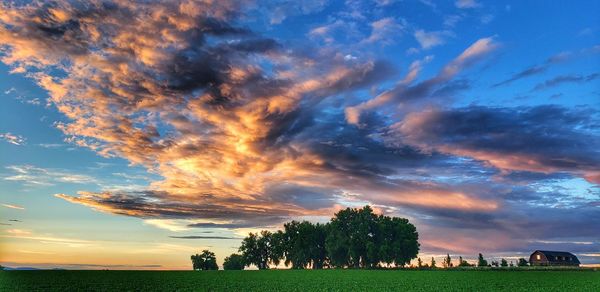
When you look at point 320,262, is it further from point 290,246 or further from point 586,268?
point 586,268

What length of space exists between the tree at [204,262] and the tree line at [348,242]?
38.0 meters

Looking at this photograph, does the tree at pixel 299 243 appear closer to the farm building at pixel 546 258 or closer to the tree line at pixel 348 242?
the tree line at pixel 348 242

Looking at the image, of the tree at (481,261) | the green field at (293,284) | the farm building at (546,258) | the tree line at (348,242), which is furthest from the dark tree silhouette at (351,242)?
the farm building at (546,258)

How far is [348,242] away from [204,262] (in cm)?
7837

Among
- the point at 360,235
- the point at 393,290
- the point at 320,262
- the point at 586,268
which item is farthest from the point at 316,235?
the point at 393,290

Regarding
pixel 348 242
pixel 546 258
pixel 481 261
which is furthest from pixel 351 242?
pixel 546 258

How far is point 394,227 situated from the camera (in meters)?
143

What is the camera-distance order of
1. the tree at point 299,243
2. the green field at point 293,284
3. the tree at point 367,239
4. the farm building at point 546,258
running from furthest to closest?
the farm building at point 546,258 < the tree at point 299,243 < the tree at point 367,239 < the green field at point 293,284

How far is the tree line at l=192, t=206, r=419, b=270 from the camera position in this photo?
138 meters

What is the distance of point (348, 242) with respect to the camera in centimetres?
14112

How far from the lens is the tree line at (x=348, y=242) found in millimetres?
138250

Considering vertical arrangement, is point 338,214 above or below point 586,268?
above

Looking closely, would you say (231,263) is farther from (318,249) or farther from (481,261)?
(481,261)

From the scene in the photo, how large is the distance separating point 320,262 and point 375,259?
26.1 meters
